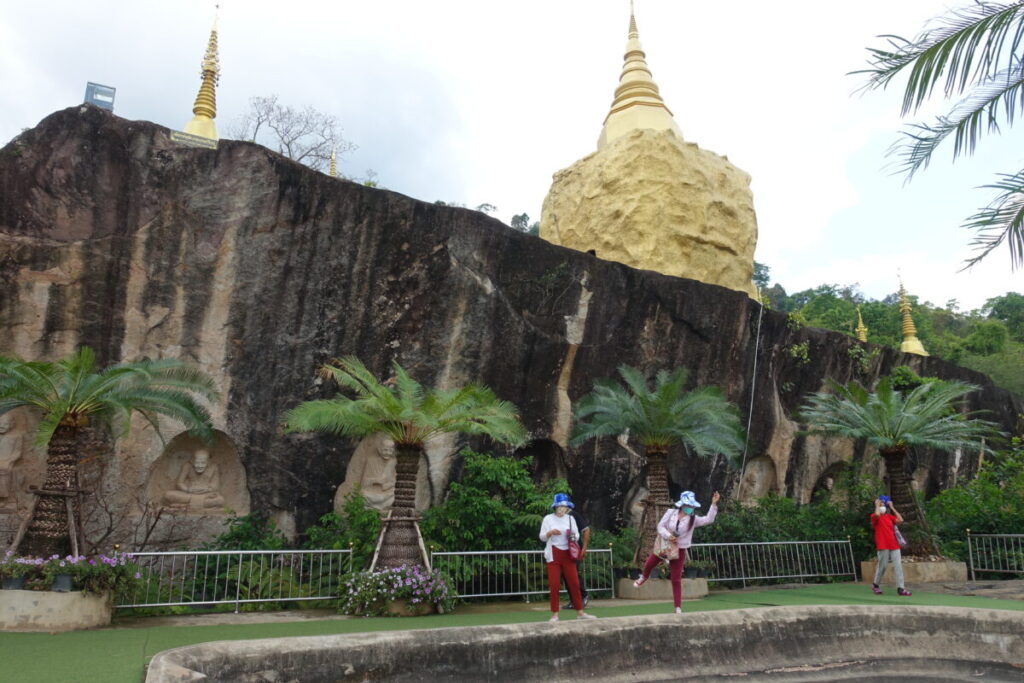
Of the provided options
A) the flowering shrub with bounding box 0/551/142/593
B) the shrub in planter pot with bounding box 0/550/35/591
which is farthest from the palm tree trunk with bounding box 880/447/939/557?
the shrub in planter pot with bounding box 0/550/35/591

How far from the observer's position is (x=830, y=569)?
15297 millimetres

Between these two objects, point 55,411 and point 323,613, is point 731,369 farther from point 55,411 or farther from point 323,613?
point 55,411

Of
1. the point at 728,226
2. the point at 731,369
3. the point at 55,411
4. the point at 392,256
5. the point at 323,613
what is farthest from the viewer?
the point at 728,226

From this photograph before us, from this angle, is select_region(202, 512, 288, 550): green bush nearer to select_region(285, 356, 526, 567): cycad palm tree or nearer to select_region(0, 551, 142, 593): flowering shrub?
select_region(285, 356, 526, 567): cycad palm tree

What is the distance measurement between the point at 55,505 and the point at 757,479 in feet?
54.9

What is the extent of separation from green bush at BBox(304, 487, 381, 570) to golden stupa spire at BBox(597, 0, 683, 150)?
1579 centimetres

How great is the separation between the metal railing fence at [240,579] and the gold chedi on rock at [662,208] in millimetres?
13286

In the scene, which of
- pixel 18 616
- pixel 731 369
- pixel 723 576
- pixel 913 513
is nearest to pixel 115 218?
pixel 18 616

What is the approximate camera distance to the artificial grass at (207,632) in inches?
221

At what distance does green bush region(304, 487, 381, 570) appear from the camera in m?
11.4

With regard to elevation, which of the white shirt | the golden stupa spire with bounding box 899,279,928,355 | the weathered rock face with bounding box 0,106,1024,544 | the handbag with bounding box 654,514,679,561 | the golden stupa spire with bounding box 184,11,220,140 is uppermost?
the golden stupa spire with bounding box 184,11,220,140

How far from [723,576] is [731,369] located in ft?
21.4

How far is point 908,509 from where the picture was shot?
15219 mm

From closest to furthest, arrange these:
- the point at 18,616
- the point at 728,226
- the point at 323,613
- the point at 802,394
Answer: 1. the point at 18,616
2. the point at 323,613
3. the point at 802,394
4. the point at 728,226
